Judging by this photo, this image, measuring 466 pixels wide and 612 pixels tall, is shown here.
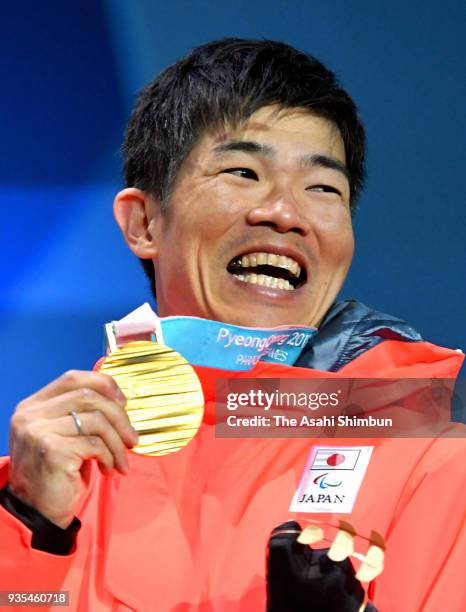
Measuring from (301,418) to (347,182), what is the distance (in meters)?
0.43

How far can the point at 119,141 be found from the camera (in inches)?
88.9

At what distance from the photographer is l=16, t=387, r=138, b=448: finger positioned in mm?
1170

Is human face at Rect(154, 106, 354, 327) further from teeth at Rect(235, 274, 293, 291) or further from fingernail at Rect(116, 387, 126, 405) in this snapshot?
fingernail at Rect(116, 387, 126, 405)

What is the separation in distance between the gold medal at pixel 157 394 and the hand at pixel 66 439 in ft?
0.09

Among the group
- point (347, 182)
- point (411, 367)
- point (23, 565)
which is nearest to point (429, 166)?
point (347, 182)

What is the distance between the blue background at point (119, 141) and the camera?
215cm

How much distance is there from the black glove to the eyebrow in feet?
2.23

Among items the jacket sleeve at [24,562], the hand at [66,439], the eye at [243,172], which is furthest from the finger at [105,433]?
the eye at [243,172]

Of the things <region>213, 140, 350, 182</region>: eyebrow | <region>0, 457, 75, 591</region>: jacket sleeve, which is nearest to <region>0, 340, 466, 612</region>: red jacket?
<region>0, 457, 75, 591</region>: jacket sleeve

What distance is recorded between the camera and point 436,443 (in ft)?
4.50

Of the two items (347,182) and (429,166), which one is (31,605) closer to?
(347,182)

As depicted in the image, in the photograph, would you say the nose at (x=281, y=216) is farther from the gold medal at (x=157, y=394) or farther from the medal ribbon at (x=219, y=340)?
the gold medal at (x=157, y=394)

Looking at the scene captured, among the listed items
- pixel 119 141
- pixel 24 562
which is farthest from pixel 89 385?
pixel 119 141

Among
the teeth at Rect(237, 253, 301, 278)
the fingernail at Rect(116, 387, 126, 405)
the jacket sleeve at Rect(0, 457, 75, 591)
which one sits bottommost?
the jacket sleeve at Rect(0, 457, 75, 591)
